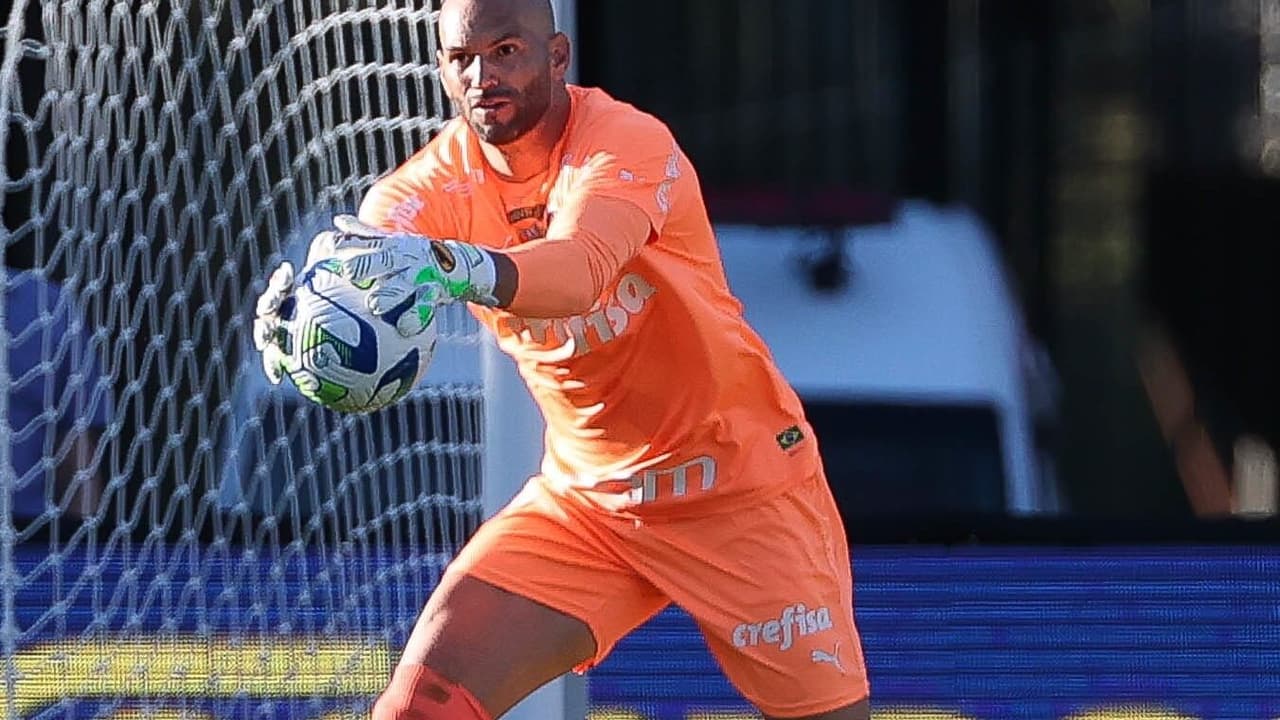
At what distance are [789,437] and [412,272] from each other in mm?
1125

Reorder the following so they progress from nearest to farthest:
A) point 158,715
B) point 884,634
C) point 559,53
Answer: point 559,53 < point 158,715 < point 884,634

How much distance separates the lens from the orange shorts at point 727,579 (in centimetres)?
394

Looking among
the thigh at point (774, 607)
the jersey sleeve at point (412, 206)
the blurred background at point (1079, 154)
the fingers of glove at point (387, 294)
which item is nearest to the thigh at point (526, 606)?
the thigh at point (774, 607)

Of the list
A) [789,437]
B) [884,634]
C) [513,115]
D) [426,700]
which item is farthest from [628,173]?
[884,634]

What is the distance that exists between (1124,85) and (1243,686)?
9.02 metres

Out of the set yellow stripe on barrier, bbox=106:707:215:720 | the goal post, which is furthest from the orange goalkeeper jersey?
yellow stripe on barrier, bbox=106:707:215:720

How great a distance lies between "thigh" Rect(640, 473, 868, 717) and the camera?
3934 millimetres

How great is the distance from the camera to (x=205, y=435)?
501cm

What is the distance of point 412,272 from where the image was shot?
122 inches

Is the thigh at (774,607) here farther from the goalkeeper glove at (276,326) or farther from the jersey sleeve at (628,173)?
the goalkeeper glove at (276,326)

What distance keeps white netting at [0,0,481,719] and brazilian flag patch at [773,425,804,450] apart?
1.03m

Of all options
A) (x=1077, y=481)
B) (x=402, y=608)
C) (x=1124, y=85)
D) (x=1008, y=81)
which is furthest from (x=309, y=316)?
(x=1124, y=85)

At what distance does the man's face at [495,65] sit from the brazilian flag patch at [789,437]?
0.75 metres

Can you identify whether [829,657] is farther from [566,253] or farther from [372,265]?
[372,265]
